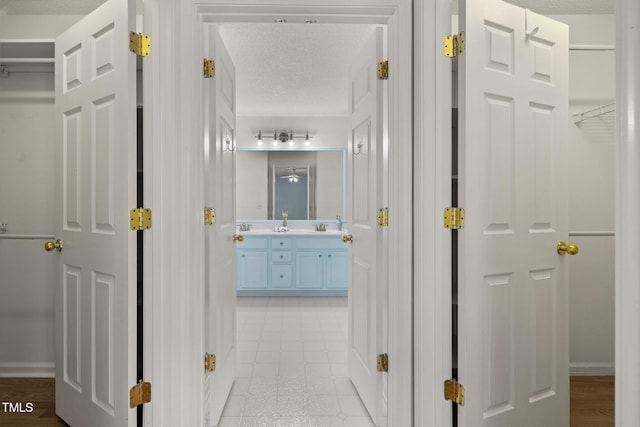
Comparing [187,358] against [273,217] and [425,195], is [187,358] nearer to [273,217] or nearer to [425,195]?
[425,195]

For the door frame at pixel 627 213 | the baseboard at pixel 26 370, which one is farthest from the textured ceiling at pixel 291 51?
the baseboard at pixel 26 370

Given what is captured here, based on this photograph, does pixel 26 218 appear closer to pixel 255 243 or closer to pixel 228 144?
pixel 228 144

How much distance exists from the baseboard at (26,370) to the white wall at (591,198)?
3.49 metres

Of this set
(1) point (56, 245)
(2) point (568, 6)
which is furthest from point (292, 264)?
(2) point (568, 6)

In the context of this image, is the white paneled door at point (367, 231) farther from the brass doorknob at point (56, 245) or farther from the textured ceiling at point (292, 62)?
the brass doorknob at point (56, 245)

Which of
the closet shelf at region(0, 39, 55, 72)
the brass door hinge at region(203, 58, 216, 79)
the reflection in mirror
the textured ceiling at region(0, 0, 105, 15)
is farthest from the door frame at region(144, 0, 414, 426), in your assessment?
the reflection in mirror

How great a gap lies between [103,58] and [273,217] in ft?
12.5

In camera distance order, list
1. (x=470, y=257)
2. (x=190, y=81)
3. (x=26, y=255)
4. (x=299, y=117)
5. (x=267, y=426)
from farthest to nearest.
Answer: (x=299, y=117) → (x=26, y=255) → (x=267, y=426) → (x=190, y=81) → (x=470, y=257)

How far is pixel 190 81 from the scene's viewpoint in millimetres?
1604

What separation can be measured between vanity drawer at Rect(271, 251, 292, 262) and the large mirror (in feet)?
2.19

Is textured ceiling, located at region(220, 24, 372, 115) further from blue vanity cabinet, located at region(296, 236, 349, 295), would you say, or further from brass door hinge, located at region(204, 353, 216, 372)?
brass door hinge, located at region(204, 353, 216, 372)

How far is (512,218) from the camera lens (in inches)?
63.5

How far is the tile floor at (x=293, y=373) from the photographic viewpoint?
200 cm

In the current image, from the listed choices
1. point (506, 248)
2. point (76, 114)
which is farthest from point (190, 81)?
point (506, 248)
